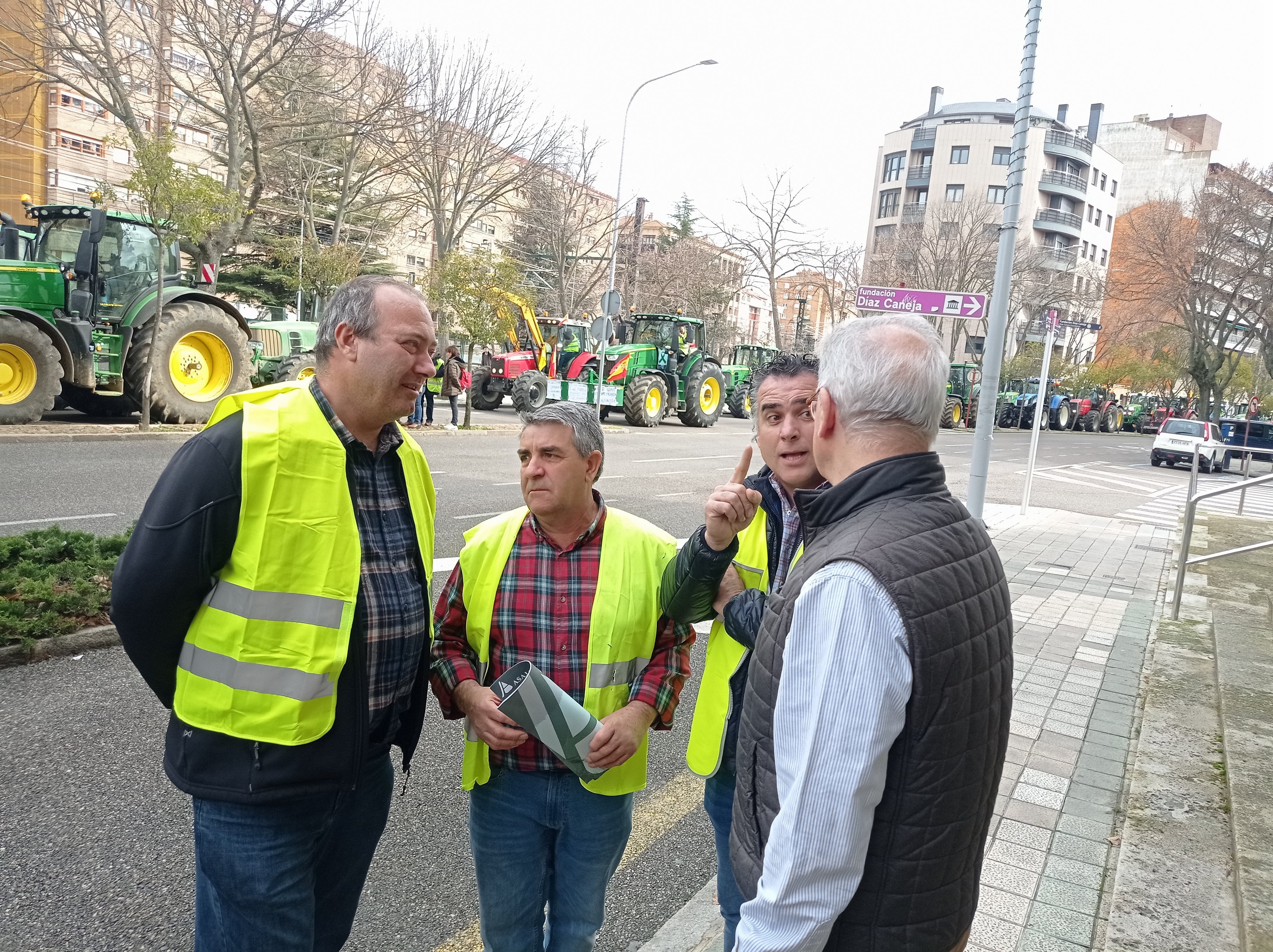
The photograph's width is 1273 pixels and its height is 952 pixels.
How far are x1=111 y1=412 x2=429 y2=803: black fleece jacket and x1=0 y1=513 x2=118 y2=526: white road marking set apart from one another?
642 centimetres

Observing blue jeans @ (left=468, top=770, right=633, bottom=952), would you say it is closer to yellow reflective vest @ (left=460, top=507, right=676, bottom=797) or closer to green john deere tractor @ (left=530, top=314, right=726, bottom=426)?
yellow reflective vest @ (left=460, top=507, right=676, bottom=797)

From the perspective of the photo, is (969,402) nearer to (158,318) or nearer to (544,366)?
(544,366)

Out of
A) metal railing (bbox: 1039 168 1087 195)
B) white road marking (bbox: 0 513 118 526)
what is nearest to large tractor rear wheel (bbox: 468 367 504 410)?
white road marking (bbox: 0 513 118 526)

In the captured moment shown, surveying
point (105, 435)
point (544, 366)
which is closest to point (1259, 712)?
point (105, 435)

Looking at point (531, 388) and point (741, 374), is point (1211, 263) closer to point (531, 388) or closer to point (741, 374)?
point (741, 374)

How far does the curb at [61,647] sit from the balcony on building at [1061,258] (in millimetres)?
67795

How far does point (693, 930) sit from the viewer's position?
8.89ft

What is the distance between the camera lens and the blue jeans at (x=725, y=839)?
7.32ft

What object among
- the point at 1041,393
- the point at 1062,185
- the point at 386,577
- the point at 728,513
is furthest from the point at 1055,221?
the point at 386,577

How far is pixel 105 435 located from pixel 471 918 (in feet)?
36.9

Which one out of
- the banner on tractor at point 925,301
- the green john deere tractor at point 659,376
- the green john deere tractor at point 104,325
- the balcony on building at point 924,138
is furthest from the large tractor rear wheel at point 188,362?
the balcony on building at point 924,138

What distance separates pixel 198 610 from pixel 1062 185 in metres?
78.8

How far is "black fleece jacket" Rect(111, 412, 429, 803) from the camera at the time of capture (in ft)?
5.48

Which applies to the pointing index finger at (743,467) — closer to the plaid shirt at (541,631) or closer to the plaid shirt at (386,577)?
the plaid shirt at (541,631)
